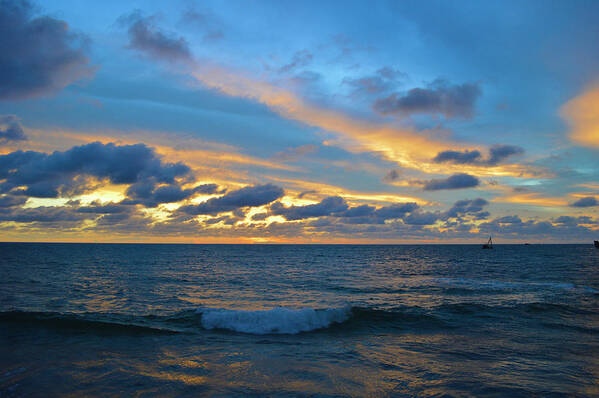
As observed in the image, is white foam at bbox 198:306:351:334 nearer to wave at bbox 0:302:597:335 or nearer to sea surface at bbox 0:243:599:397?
wave at bbox 0:302:597:335

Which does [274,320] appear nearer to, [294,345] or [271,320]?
[271,320]

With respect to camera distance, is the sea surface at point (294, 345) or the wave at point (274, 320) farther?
Answer: the wave at point (274, 320)

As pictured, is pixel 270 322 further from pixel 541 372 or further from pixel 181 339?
pixel 541 372

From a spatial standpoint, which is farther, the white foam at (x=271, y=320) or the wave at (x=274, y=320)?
the white foam at (x=271, y=320)

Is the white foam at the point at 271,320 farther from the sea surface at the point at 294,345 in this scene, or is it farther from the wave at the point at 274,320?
the sea surface at the point at 294,345

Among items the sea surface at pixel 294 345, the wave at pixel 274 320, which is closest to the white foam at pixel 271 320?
the wave at pixel 274 320

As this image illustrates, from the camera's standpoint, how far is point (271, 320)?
19.3 meters

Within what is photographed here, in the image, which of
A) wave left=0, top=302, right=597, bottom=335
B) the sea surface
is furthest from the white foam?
the sea surface

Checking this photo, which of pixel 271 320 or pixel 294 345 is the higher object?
pixel 271 320

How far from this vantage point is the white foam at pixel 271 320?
1839 cm

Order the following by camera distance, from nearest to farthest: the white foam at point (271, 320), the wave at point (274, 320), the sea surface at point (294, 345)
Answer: the sea surface at point (294, 345)
the wave at point (274, 320)
the white foam at point (271, 320)

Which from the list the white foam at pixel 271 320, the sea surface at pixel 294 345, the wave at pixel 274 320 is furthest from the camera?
the white foam at pixel 271 320

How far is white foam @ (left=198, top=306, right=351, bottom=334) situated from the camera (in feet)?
60.3

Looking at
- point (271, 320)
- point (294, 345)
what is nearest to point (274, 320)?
point (271, 320)
